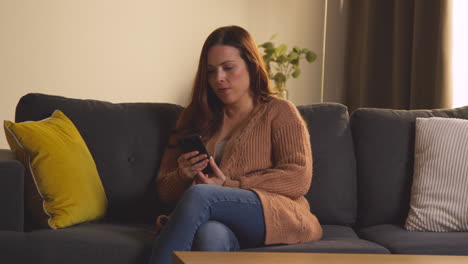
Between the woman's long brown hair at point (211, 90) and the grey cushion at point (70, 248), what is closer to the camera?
the grey cushion at point (70, 248)

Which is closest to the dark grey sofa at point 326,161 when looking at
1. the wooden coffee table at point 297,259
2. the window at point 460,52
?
the wooden coffee table at point 297,259

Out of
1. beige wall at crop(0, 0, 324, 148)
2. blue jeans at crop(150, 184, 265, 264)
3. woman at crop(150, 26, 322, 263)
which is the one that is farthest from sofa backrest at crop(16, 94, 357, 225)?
beige wall at crop(0, 0, 324, 148)

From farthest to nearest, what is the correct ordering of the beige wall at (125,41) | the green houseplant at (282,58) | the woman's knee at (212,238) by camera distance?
the green houseplant at (282,58) → the beige wall at (125,41) → the woman's knee at (212,238)

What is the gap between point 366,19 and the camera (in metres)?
4.04

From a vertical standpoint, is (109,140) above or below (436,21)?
below

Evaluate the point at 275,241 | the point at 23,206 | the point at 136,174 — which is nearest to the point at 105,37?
the point at 136,174

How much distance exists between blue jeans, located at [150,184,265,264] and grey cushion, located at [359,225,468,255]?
1.53 feet

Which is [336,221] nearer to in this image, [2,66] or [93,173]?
[93,173]

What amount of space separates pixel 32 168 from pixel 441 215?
55.2 inches

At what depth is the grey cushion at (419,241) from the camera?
2016 millimetres

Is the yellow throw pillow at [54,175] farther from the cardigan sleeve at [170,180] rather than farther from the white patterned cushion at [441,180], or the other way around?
the white patterned cushion at [441,180]

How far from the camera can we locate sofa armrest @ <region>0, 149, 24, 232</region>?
193 centimetres

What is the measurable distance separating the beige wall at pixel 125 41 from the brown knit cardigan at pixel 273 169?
Result: 1.88m

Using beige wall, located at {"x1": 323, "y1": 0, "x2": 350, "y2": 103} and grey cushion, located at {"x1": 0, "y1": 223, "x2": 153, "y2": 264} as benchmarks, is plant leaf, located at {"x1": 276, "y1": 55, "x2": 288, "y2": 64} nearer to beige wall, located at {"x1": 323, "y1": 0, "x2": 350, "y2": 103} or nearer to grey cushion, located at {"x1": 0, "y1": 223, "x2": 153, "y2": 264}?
beige wall, located at {"x1": 323, "y1": 0, "x2": 350, "y2": 103}
